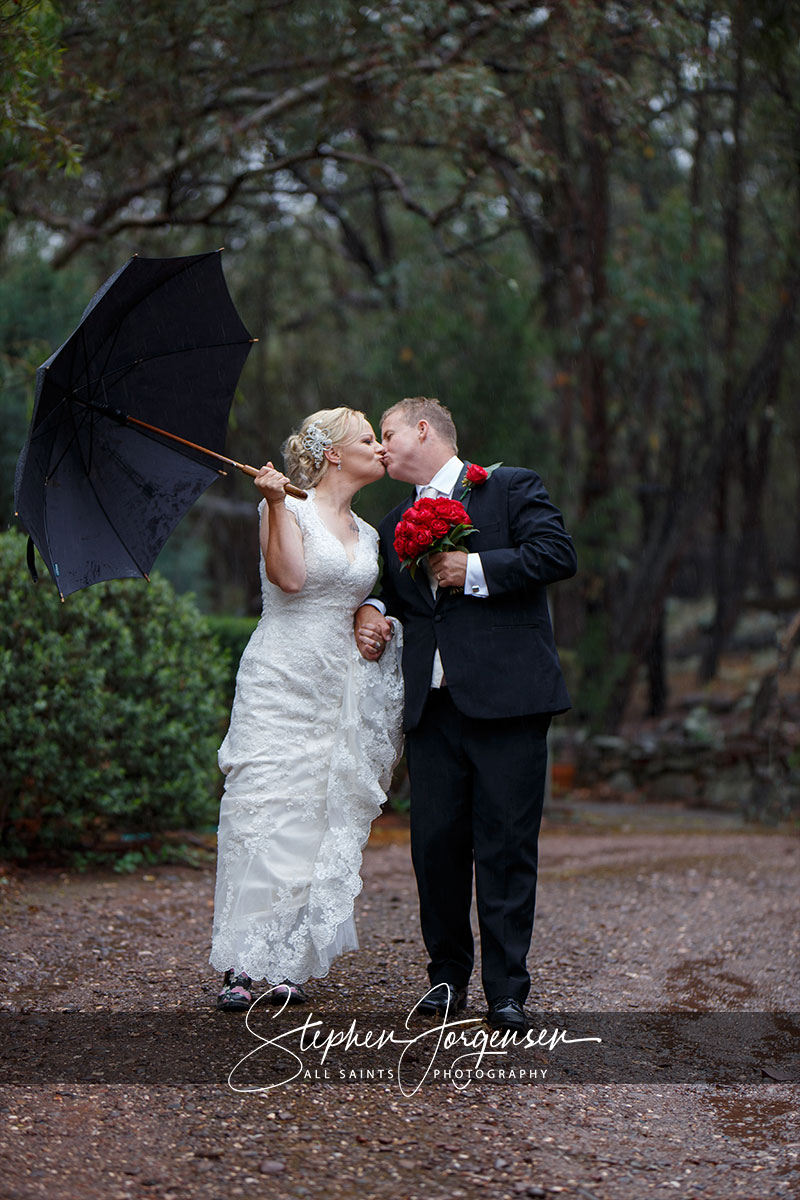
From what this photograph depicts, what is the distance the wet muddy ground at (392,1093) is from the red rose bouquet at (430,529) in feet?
5.32

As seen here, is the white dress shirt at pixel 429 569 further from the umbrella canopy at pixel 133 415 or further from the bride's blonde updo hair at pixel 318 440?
the umbrella canopy at pixel 133 415

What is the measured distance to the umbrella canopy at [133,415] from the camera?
3971 mm

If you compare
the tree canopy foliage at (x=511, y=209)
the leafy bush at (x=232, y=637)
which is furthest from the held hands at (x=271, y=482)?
the leafy bush at (x=232, y=637)

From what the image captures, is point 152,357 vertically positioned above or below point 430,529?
above

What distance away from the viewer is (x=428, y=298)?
1234 centimetres

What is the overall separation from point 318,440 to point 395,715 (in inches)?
41.5

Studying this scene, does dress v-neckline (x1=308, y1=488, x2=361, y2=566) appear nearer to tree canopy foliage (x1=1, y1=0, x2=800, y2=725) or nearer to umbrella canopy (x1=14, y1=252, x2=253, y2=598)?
umbrella canopy (x1=14, y1=252, x2=253, y2=598)

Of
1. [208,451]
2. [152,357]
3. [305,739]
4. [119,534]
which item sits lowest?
[305,739]

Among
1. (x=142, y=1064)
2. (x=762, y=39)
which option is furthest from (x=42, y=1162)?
(x=762, y=39)

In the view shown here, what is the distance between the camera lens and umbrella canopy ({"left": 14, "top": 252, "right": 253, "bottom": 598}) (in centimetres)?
397

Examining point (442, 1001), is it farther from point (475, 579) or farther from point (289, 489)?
point (289, 489)

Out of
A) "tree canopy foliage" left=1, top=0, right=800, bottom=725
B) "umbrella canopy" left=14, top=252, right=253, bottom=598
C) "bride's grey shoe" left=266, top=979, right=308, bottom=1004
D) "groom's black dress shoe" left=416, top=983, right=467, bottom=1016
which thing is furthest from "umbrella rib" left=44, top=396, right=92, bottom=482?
"tree canopy foliage" left=1, top=0, right=800, bottom=725

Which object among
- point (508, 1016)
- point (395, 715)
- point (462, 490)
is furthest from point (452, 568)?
point (508, 1016)

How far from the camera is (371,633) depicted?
14.1 ft
